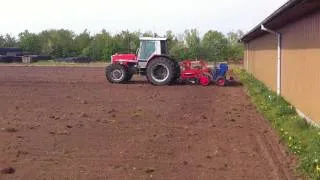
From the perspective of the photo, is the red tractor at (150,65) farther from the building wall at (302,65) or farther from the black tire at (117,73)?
the building wall at (302,65)

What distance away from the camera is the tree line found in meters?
67.6

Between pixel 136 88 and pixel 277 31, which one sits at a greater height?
pixel 277 31

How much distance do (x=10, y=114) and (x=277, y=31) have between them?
8.10 m

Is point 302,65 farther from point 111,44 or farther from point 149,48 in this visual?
point 111,44

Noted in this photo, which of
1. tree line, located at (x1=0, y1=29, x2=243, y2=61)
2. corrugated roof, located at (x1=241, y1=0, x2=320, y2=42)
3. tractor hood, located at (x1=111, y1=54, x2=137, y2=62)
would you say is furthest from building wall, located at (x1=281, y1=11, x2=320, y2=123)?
tree line, located at (x1=0, y1=29, x2=243, y2=61)

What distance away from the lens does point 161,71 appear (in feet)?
87.3

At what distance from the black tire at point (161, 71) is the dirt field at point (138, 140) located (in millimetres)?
7015

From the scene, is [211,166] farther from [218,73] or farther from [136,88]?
[218,73]

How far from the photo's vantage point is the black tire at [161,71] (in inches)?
1033

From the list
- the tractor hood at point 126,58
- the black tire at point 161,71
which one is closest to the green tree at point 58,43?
the tractor hood at point 126,58

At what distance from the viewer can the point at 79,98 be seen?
1961 cm

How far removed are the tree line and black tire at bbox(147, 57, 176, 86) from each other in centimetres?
3091

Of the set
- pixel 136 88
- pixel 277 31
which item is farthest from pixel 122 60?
pixel 277 31

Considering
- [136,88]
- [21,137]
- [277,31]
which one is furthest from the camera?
A: [136,88]
